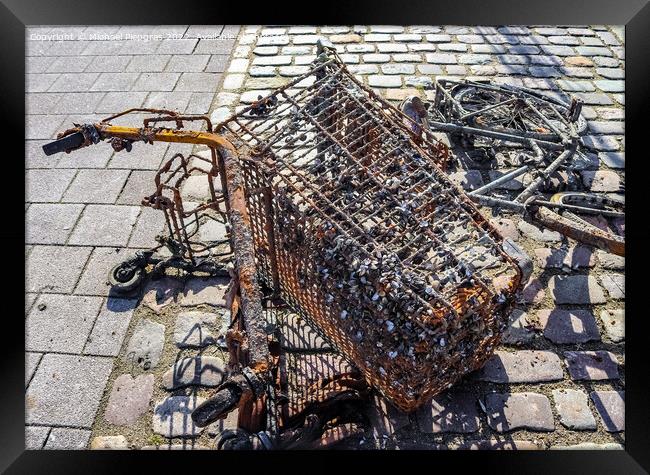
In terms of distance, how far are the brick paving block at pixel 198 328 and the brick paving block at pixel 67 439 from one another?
A: 2.96 feet

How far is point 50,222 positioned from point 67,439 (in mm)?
2306

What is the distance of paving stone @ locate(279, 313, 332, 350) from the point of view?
4.17 m

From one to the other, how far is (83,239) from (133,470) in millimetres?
2569

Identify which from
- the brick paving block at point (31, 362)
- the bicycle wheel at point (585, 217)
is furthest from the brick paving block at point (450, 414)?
the brick paving block at point (31, 362)

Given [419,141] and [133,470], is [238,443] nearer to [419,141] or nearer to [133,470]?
[133,470]

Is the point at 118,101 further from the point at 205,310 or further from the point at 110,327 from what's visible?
the point at 205,310

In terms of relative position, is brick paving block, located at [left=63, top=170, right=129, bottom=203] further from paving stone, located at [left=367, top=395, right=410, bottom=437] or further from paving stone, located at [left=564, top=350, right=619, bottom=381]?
paving stone, located at [left=564, top=350, right=619, bottom=381]

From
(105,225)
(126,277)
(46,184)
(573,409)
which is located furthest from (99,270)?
(573,409)

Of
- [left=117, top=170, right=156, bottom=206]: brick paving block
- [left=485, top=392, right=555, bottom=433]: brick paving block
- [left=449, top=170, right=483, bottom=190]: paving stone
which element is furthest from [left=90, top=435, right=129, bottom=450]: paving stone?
[left=449, top=170, right=483, bottom=190]: paving stone

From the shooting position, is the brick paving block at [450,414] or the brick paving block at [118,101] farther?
the brick paving block at [118,101]

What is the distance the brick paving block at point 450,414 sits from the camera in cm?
373

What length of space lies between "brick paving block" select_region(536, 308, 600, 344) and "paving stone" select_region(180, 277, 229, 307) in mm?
2644

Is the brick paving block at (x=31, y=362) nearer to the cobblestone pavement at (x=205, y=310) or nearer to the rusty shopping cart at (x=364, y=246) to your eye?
the cobblestone pavement at (x=205, y=310)
